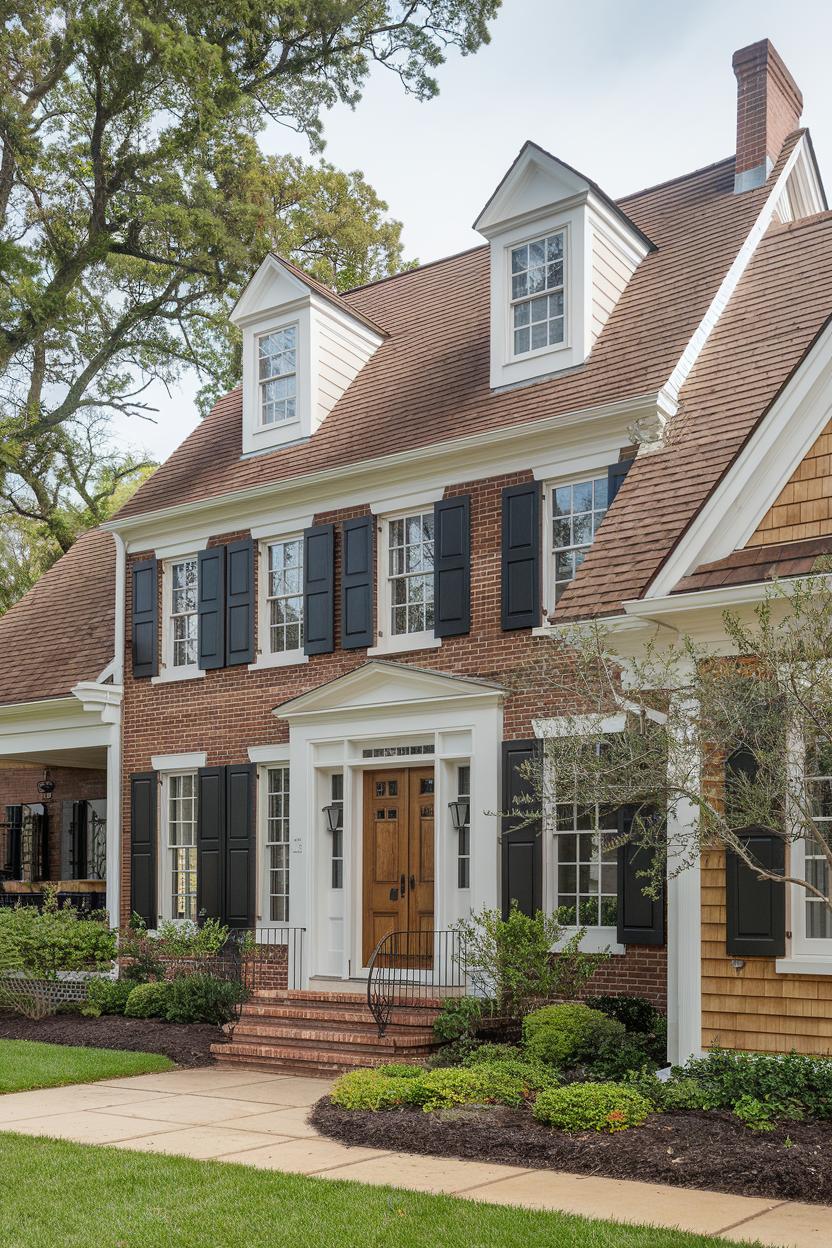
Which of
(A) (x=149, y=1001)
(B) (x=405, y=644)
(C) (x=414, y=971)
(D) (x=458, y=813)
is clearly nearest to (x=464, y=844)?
(D) (x=458, y=813)

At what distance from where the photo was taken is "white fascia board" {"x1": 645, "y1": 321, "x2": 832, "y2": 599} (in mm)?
10094

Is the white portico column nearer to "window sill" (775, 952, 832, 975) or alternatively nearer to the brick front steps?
"window sill" (775, 952, 832, 975)

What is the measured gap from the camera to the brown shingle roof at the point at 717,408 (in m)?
11.6

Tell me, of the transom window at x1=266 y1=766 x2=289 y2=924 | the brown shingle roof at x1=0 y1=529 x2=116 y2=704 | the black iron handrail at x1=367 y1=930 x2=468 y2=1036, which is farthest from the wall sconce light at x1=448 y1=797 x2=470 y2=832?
the brown shingle roof at x1=0 y1=529 x2=116 y2=704

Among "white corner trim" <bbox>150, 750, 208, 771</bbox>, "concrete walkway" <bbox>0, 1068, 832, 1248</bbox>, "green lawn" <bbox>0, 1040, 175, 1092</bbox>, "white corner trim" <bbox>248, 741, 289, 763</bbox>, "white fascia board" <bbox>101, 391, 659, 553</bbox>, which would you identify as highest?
"white fascia board" <bbox>101, 391, 659, 553</bbox>

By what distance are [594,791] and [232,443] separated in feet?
37.6

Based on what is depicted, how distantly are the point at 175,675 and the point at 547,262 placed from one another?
730 centimetres

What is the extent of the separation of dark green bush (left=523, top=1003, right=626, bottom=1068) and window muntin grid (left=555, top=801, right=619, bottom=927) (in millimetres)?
1590

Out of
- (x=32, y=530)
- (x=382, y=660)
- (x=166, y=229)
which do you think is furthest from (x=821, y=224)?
(x=32, y=530)

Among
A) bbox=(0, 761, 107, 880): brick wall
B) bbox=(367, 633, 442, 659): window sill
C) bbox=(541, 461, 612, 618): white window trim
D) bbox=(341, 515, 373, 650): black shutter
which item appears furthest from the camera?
bbox=(0, 761, 107, 880): brick wall

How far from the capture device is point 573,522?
13.8 m

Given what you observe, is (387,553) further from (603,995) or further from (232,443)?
(603,995)

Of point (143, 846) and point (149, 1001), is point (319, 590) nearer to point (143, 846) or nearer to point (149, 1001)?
point (143, 846)

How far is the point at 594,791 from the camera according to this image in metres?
8.44
